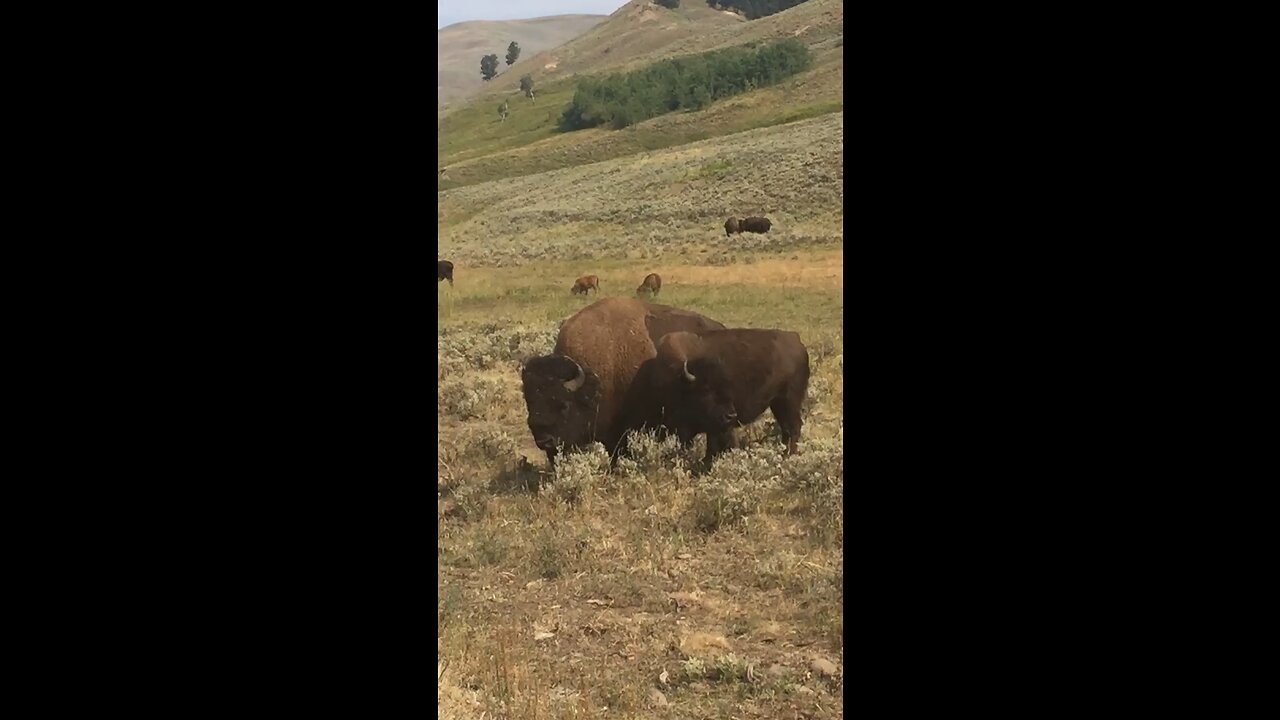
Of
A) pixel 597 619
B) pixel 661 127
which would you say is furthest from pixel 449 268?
pixel 661 127

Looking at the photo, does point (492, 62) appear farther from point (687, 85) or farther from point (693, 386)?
point (693, 386)

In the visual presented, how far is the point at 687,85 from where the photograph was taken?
71.8 meters

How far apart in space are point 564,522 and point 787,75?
68.1 m

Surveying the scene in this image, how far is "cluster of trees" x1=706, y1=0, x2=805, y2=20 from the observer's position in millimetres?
115188

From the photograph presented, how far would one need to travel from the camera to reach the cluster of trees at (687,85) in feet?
231

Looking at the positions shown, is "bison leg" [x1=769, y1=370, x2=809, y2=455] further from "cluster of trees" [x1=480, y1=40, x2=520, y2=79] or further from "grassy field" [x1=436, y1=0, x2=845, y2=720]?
"cluster of trees" [x1=480, y1=40, x2=520, y2=79]

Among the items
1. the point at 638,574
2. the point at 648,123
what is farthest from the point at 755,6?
the point at 638,574

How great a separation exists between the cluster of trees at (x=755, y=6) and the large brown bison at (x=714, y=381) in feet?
373

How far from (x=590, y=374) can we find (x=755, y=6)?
12012cm

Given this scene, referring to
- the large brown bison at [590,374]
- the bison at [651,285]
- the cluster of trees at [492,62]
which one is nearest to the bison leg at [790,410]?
the large brown bison at [590,374]

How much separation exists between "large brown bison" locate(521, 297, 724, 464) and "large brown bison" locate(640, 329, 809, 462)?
0.17 meters
